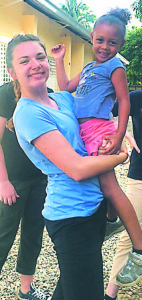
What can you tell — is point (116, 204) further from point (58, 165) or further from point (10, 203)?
point (10, 203)

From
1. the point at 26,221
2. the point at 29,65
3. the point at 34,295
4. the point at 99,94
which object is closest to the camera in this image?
the point at 29,65

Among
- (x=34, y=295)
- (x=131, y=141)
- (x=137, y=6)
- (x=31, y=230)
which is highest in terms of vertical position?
(x=137, y=6)

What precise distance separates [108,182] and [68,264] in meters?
0.42

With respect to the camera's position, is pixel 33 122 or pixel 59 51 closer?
pixel 33 122

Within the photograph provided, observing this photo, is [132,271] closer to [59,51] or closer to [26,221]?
[26,221]

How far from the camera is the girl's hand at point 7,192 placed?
2492mm

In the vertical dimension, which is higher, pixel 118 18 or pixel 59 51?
pixel 118 18

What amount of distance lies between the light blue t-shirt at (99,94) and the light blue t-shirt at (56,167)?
18 centimetres

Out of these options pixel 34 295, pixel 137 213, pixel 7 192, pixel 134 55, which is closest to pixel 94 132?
pixel 7 192

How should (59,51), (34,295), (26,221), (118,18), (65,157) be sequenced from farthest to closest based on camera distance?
1. (34,295)
2. (26,221)
3. (59,51)
4. (118,18)
5. (65,157)

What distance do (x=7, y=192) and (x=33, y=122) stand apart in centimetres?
107

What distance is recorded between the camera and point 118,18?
6.43 feet

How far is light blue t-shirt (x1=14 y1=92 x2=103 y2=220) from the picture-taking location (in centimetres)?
156

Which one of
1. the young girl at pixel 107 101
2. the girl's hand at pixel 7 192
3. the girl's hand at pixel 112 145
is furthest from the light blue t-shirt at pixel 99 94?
the girl's hand at pixel 7 192
